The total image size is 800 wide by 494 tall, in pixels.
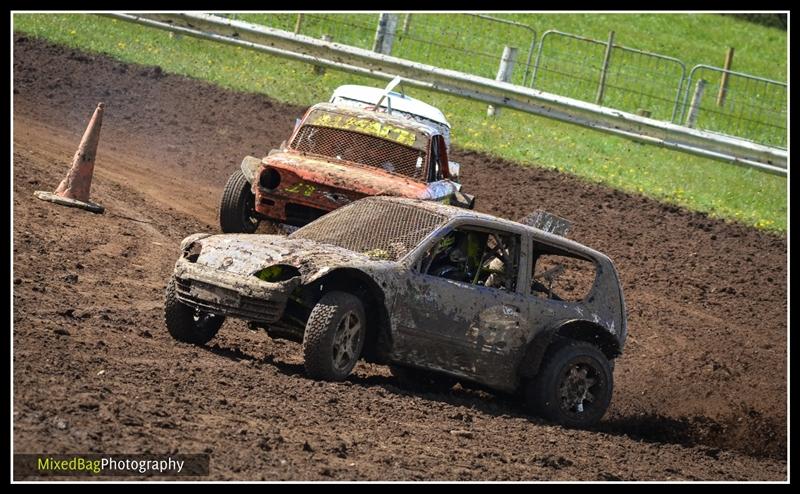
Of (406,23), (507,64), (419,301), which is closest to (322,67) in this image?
(507,64)

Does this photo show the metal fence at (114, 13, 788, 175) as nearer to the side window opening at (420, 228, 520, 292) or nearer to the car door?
the side window opening at (420, 228, 520, 292)

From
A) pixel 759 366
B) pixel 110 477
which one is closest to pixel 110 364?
pixel 110 477

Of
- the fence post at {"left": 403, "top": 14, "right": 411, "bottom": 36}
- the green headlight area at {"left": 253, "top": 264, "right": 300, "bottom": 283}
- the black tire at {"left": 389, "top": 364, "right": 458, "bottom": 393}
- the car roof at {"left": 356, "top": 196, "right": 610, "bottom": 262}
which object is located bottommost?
the black tire at {"left": 389, "top": 364, "right": 458, "bottom": 393}

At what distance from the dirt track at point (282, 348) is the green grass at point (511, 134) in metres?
1.29

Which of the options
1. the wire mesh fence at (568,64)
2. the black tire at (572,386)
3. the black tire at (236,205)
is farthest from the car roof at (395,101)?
the black tire at (572,386)

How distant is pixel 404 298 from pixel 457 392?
1537 mm

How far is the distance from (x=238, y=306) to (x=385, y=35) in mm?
15809

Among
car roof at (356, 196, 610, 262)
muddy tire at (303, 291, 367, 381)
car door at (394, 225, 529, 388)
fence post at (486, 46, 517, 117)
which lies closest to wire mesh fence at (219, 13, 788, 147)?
fence post at (486, 46, 517, 117)

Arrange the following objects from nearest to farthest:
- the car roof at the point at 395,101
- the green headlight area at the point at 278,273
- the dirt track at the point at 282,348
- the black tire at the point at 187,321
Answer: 1. the dirt track at the point at 282,348
2. the green headlight area at the point at 278,273
3. the black tire at the point at 187,321
4. the car roof at the point at 395,101

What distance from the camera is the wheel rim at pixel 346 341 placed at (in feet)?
31.3

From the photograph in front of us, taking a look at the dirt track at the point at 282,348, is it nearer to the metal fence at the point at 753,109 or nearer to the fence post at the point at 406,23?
the fence post at the point at 406,23

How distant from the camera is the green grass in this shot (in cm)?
2212

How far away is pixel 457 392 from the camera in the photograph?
438 inches

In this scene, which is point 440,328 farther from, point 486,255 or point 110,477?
point 110,477
